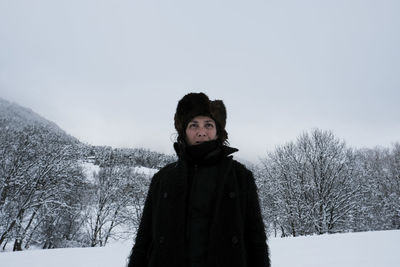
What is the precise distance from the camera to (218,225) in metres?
1.70

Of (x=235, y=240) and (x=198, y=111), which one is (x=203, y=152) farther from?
(x=235, y=240)

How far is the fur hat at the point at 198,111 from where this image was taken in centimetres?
214

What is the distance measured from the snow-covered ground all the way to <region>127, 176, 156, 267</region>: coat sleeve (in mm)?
4456

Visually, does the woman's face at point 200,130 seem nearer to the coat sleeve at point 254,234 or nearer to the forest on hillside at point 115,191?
the coat sleeve at point 254,234

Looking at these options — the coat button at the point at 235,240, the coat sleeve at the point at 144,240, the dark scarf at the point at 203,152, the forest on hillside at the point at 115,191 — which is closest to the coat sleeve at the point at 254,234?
the coat button at the point at 235,240

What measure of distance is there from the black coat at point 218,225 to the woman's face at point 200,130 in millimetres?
176

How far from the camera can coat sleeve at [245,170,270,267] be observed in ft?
5.68

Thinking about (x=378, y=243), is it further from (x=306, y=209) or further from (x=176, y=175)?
(x=306, y=209)

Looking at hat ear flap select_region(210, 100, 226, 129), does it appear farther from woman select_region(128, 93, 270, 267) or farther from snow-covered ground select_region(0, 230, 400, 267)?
snow-covered ground select_region(0, 230, 400, 267)

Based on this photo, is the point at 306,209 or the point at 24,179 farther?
the point at 306,209

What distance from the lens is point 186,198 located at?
1907 mm

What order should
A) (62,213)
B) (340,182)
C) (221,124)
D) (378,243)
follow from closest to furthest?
1. (221,124)
2. (378,243)
3. (62,213)
4. (340,182)

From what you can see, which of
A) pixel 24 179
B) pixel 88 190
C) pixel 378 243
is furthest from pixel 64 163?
pixel 378 243

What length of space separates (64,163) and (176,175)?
69.6 ft
